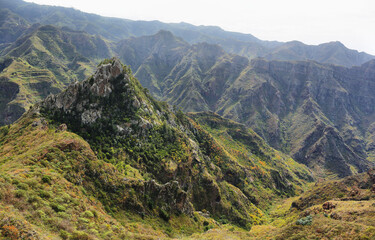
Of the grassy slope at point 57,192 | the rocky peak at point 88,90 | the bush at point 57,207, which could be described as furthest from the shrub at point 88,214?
the rocky peak at point 88,90

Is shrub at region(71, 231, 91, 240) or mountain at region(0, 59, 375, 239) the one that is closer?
shrub at region(71, 231, 91, 240)

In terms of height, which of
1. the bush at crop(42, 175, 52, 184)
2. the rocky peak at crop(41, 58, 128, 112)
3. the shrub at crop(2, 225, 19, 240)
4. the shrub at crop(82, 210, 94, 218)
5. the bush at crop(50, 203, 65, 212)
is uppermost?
the rocky peak at crop(41, 58, 128, 112)

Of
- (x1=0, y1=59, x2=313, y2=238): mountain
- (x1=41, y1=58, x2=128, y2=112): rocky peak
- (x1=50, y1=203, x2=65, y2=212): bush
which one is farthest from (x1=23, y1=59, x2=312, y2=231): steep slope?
(x1=50, y1=203, x2=65, y2=212): bush

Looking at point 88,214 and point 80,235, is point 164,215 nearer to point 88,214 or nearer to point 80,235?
point 88,214

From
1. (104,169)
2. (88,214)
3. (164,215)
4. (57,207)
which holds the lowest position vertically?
(164,215)

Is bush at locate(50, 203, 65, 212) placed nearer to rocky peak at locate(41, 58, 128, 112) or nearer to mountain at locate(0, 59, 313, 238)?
mountain at locate(0, 59, 313, 238)

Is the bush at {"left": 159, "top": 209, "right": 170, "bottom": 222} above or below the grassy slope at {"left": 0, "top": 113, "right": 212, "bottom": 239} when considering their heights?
below

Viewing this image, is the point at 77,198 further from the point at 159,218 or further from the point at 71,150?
the point at 159,218

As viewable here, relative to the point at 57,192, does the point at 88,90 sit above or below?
above

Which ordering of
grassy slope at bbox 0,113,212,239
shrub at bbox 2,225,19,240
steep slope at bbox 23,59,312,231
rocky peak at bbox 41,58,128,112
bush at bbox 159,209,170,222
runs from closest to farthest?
shrub at bbox 2,225,19,240, grassy slope at bbox 0,113,212,239, bush at bbox 159,209,170,222, steep slope at bbox 23,59,312,231, rocky peak at bbox 41,58,128,112

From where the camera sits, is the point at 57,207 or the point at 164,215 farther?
the point at 164,215

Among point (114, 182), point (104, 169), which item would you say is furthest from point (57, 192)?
point (114, 182)

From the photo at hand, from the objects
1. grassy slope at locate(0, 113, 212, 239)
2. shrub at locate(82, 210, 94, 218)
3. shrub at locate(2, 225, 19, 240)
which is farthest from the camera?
shrub at locate(82, 210, 94, 218)

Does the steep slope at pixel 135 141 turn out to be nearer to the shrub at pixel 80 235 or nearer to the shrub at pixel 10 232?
the shrub at pixel 80 235
